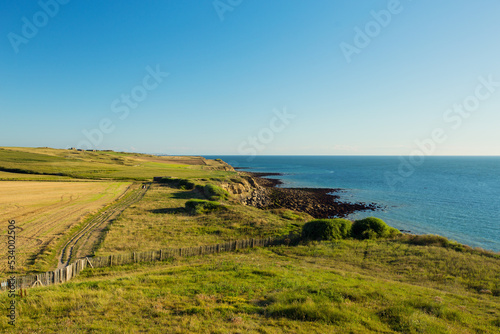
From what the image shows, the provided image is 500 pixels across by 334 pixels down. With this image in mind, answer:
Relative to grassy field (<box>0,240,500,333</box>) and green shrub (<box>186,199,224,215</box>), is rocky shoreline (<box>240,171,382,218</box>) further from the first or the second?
grassy field (<box>0,240,500,333</box>)

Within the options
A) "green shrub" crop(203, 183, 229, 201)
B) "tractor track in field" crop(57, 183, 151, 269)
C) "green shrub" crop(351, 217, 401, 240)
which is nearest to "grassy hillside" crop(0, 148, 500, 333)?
"green shrub" crop(351, 217, 401, 240)

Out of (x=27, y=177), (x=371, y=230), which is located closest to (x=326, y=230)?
(x=371, y=230)

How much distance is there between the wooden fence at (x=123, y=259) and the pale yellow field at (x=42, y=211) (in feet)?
14.1

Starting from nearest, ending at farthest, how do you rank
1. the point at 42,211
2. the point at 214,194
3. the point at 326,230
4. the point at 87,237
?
1. the point at 87,237
2. the point at 326,230
3. the point at 42,211
4. the point at 214,194

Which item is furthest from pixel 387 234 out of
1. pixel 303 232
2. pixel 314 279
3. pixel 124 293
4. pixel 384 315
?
pixel 124 293

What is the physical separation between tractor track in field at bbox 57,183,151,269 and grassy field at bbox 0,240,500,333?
494 cm

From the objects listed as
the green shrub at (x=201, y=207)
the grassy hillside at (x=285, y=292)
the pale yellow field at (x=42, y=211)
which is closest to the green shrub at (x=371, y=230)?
the grassy hillside at (x=285, y=292)

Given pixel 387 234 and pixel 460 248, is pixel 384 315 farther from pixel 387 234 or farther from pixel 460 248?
pixel 387 234

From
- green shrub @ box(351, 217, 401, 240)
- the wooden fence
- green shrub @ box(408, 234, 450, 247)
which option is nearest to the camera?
the wooden fence

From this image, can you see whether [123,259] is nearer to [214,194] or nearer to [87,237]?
[87,237]

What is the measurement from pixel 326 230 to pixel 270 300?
17.2 metres

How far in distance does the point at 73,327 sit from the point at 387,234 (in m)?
28.9

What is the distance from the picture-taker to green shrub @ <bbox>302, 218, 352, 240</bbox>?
88.9ft

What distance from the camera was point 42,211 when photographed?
3444cm
